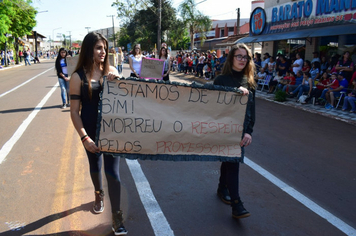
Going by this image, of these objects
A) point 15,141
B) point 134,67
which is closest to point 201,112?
point 15,141

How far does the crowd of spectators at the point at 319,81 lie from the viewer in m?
10.9

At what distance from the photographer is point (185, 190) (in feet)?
13.9

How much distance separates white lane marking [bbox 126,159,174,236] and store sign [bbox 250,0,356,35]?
41.5 feet

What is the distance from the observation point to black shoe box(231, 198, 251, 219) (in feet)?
11.2

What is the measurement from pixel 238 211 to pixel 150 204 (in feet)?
3.53

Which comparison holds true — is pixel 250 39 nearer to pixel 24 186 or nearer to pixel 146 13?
pixel 24 186

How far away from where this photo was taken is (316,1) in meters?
15.7

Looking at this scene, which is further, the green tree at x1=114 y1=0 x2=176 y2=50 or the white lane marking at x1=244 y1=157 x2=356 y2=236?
the green tree at x1=114 y1=0 x2=176 y2=50

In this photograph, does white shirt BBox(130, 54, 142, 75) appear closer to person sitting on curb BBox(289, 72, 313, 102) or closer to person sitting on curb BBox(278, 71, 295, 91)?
person sitting on curb BBox(289, 72, 313, 102)

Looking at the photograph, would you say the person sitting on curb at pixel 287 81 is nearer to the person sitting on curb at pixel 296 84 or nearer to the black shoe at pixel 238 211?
the person sitting on curb at pixel 296 84

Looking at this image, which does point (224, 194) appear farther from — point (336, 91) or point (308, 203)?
point (336, 91)

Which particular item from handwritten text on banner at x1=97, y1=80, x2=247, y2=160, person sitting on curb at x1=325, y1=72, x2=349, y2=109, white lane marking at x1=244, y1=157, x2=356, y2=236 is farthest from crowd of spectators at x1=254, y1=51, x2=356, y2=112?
handwritten text on banner at x1=97, y1=80, x2=247, y2=160

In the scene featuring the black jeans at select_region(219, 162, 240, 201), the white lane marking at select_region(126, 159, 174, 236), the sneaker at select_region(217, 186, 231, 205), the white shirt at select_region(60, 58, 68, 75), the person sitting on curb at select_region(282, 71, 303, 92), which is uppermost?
the white shirt at select_region(60, 58, 68, 75)

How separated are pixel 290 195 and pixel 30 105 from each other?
30.1 feet
